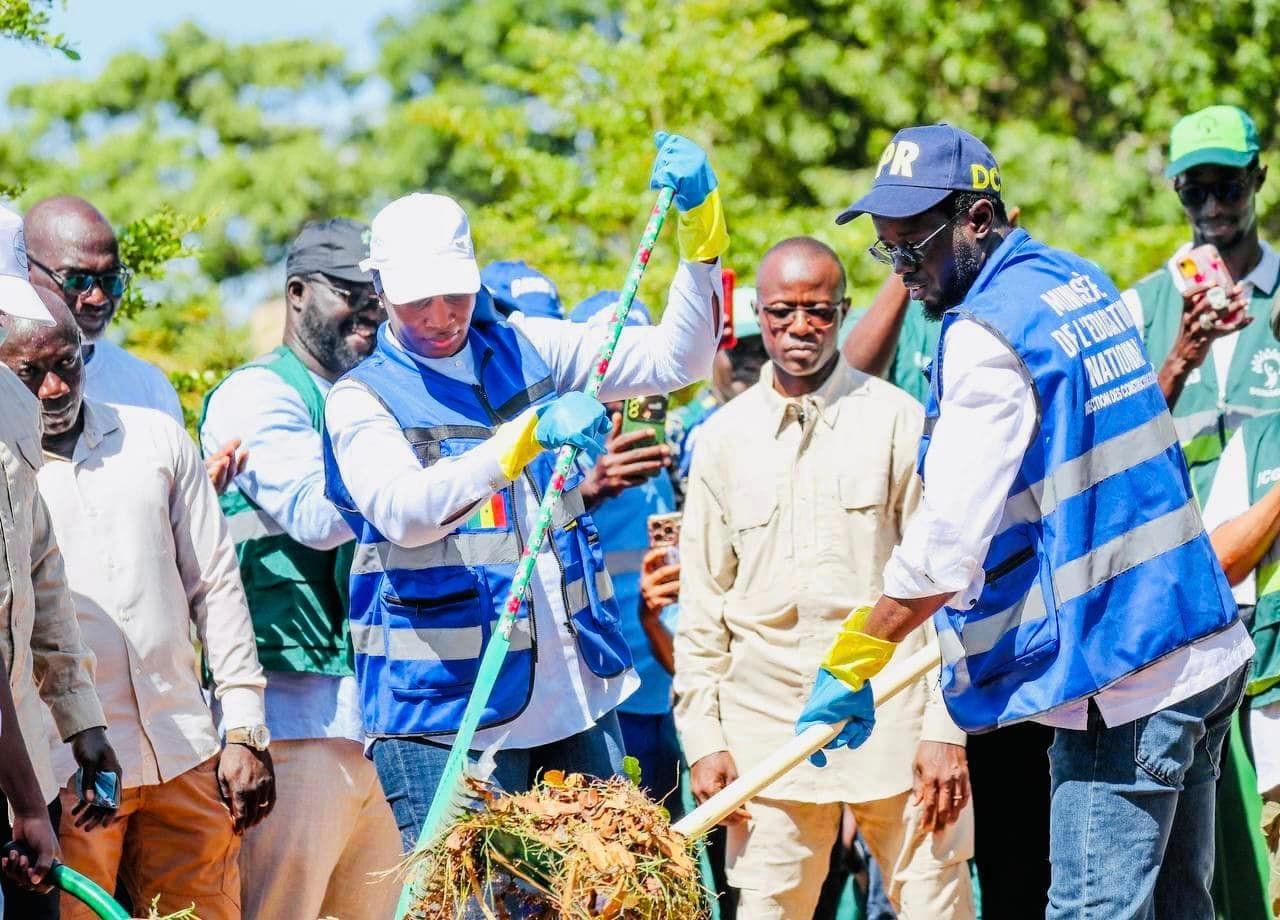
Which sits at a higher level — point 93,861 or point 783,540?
point 783,540

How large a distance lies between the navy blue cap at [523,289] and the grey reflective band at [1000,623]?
285 centimetres

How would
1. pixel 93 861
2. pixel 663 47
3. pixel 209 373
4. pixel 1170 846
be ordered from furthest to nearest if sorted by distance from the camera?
1. pixel 663 47
2. pixel 209 373
3. pixel 93 861
4. pixel 1170 846

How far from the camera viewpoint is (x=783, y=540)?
5.47 m

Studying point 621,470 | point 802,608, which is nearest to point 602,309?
point 621,470

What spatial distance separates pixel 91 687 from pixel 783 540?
212 centimetres

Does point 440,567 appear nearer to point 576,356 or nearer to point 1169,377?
point 576,356

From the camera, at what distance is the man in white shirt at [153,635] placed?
4.79 m

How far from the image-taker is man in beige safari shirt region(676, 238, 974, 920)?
530cm

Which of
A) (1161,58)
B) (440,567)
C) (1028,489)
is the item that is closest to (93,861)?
(440,567)

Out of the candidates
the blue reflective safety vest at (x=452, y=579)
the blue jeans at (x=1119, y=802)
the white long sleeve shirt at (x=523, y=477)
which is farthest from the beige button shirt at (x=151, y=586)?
the blue jeans at (x=1119, y=802)

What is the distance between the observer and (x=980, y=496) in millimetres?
4027

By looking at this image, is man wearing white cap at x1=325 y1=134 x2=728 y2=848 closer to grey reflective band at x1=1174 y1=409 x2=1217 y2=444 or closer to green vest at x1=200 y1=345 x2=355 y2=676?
green vest at x1=200 y1=345 x2=355 y2=676

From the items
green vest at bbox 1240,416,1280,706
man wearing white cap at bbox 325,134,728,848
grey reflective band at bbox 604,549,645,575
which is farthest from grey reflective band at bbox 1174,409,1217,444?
man wearing white cap at bbox 325,134,728,848

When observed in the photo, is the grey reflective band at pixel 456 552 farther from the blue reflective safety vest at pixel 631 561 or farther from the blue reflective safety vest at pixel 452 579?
the blue reflective safety vest at pixel 631 561
